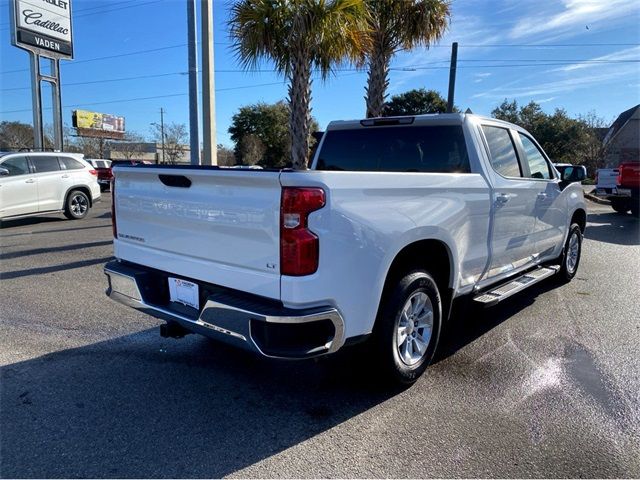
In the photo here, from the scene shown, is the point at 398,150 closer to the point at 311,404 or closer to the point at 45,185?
the point at 311,404

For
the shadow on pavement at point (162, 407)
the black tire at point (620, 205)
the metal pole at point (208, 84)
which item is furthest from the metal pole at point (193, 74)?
the black tire at point (620, 205)

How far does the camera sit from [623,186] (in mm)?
14852

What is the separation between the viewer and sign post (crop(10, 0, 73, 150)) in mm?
19406

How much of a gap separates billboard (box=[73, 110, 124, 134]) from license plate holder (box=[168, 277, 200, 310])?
6658 cm

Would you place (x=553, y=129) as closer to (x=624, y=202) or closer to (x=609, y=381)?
(x=624, y=202)

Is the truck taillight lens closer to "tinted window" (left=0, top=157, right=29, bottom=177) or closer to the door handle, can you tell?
the door handle

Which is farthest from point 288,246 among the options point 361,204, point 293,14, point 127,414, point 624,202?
point 624,202

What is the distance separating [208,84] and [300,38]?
223 centimetres

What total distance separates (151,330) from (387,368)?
99.6 inches

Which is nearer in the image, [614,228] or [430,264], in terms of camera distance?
[430,264]

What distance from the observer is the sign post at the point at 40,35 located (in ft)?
63.7

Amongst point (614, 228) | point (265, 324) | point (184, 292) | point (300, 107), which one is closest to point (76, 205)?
point (300, 107)

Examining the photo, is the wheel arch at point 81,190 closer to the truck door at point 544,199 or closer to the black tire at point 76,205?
the black tire at point 76,205

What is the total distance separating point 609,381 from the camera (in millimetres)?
3771
